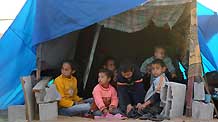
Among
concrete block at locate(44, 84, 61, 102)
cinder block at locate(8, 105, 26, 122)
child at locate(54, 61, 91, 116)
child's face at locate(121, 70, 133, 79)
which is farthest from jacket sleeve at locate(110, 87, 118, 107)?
cinder block at locate(8, 105, 26, 122)

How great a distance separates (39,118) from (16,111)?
0.57 meters

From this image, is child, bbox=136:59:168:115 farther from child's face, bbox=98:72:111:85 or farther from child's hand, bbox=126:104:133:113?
child's face, bbox=98:72:111:85

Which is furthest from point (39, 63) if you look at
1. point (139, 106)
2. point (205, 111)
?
point (205, 111)

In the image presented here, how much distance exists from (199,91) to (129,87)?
104cm

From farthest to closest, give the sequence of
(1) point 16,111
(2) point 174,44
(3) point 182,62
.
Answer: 1. (2) point 174,44
2. (3) point 182,62
3. (1) point 16,111

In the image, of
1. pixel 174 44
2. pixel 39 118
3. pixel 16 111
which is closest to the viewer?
pixel 39 118

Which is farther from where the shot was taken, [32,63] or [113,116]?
[32,63]

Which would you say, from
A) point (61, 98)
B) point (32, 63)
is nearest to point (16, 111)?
point (61, 98)

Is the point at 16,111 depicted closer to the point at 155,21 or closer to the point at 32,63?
the point at 32,63

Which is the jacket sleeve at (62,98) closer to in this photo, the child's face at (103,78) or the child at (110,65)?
the child's face at (103,78)

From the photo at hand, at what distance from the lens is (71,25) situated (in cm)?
621

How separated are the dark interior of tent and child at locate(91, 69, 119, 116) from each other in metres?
1.11

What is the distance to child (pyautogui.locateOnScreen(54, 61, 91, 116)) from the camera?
6.25 m

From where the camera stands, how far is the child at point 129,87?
6129 millimetres
